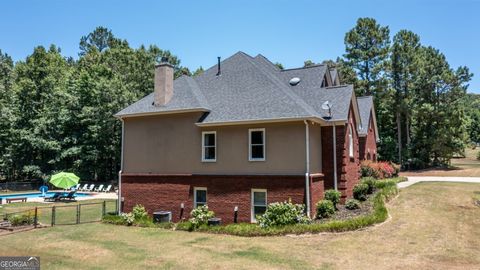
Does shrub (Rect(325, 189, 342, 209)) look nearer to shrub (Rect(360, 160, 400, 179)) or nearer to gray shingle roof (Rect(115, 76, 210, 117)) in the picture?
gray shingle roof (Rect(115, 76, 210, 117))

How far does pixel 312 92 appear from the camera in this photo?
21.5 meters

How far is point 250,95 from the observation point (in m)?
19.2

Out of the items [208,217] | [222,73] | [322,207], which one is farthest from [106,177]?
[322,207]

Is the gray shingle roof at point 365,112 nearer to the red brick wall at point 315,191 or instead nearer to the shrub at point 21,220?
the red brick wall at point 315,191

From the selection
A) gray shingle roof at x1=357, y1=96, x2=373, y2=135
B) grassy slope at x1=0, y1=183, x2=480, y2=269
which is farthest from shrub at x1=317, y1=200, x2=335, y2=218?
gray shingle roof at x1=357, y1=96, x2=373, y2=135

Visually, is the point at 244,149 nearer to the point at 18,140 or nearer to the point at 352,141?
the point at 352,141

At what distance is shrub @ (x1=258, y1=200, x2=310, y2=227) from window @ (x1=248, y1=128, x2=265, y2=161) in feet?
9.04

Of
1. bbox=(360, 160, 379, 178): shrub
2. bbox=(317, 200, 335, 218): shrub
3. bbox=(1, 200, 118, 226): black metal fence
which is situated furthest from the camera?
bbox=(360, 160, 379, 178): shrub

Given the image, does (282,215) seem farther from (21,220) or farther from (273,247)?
(21,220)

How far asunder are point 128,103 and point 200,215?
27385 millimetres

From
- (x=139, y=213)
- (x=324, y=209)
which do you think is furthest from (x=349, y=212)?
(x=139, y=213)

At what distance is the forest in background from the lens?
4069 cm

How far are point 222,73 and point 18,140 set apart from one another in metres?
32.7

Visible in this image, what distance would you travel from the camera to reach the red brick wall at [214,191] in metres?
16.4
